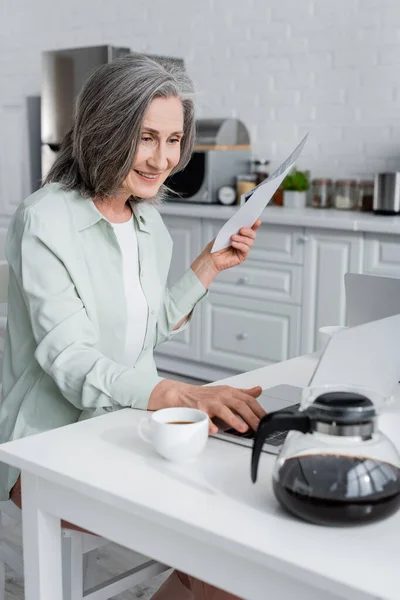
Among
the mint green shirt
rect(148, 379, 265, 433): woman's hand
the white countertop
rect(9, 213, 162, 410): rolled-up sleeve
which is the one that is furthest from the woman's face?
the white countertop

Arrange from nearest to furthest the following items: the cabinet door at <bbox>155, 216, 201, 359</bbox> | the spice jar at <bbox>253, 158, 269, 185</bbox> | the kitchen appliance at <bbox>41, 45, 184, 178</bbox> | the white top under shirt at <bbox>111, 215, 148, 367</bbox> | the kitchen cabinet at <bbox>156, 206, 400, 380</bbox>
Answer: the white top under shirt at <bbox>111, 215, 148, 367</bbox> → the kitchen cabinet at <bbox>156, 206, 400, 380</bbox> → the cabinet door at <bbox>155, 216, 201, 359</bbox> → the spice jar at <bbox>253, 158, 269, 185</bbox> → the kitchen appliance at <bbox>41, 45, 184, 178</bbox>

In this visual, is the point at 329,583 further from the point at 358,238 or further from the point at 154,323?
the point at 358,238

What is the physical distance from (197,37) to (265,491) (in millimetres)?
4081

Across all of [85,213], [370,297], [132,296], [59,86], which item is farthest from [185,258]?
[370,297]

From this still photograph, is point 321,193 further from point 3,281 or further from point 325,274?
point 3,281

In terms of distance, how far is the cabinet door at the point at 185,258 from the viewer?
4.07 m

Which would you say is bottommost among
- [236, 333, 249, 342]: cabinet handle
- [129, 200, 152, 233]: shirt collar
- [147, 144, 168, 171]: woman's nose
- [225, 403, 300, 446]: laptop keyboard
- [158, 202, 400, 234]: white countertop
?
[236, 333, 249, 342]: cabinet handle

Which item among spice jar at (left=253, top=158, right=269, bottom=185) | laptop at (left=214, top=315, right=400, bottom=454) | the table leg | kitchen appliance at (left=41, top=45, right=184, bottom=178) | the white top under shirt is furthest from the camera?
kitchen appliance at (left=41, top=45, right=184, bottom=178)

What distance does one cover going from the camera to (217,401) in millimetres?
1246

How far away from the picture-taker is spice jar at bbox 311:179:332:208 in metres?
4.16

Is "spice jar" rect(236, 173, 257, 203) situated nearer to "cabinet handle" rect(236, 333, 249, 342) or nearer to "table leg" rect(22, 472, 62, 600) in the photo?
"cabinet handle" rect(236, 333, 249, 342)

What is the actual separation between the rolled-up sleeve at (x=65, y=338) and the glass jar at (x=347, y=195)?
273 centimetres

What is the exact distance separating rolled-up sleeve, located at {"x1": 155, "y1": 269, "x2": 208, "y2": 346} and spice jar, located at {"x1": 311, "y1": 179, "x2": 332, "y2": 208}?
2416 millimetres

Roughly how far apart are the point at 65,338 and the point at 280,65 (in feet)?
10.8
